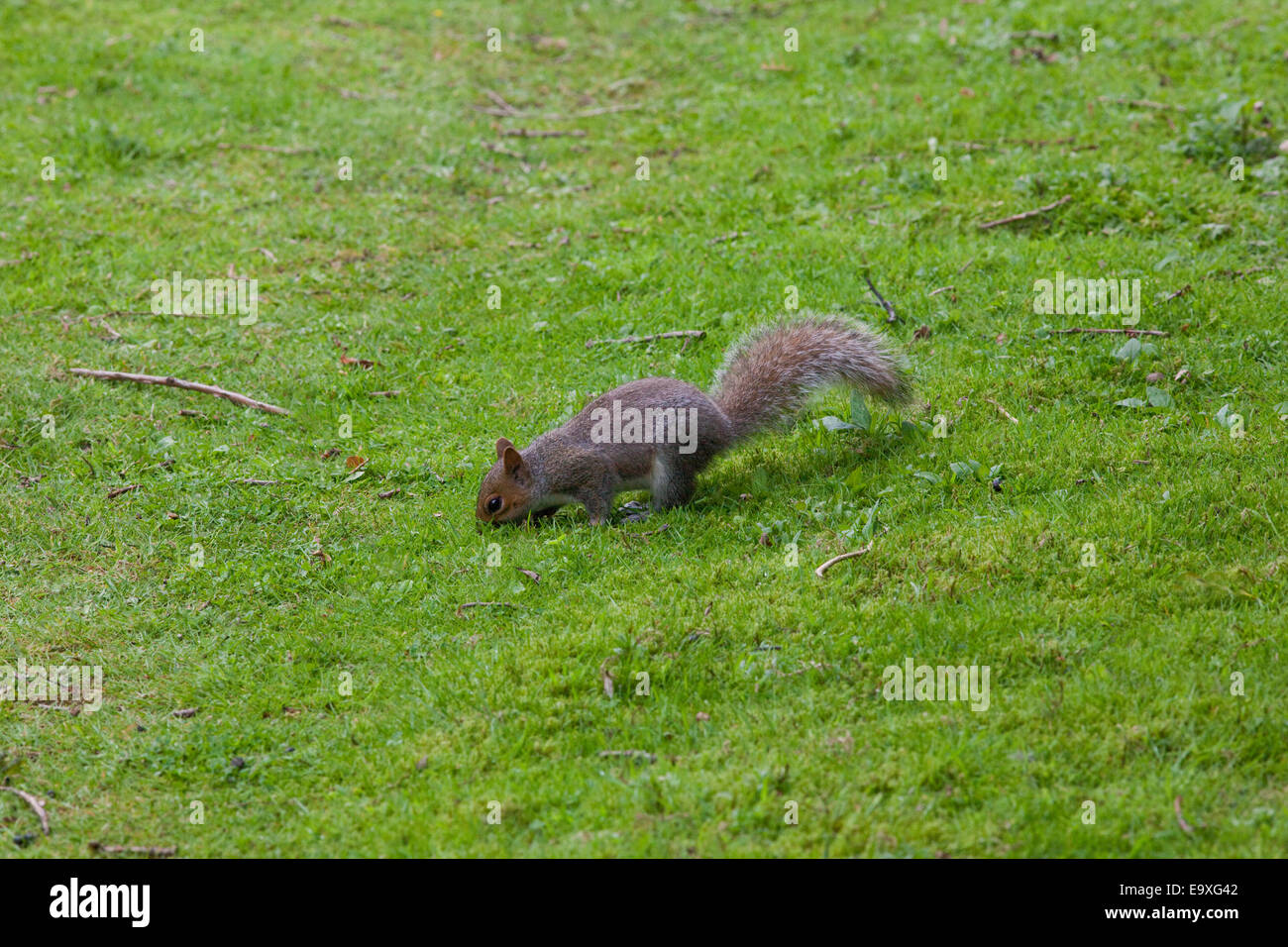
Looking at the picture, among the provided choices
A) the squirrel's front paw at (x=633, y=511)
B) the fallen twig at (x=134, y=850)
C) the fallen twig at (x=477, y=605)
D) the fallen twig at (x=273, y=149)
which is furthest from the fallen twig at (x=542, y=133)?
the fallen twig at (x=134, y=850)

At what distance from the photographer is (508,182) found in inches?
427

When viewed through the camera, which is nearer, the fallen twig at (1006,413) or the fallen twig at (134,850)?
the fallen twig at (134,850)

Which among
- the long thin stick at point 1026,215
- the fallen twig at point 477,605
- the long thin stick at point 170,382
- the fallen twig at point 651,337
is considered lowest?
the fallen twig at point 477,605

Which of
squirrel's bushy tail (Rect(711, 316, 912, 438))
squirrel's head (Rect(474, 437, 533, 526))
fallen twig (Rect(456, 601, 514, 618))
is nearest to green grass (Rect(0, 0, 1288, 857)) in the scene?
fallen twig (Rect(456, 601, 514, 618))

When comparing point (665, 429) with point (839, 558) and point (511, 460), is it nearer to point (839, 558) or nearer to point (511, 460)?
point (511, 460)

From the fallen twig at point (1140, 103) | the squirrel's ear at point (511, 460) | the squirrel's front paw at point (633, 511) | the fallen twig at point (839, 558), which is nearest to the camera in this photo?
the fallen twig at point (839, 558)

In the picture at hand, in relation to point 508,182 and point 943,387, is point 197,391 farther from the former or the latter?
point 943,387

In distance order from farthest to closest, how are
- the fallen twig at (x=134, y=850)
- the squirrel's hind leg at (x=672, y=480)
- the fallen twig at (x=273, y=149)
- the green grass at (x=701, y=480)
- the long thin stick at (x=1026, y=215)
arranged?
1. the fallen twig at (x=273, y=149)
2. the long thin stick at (x=1026, y=215)
3. the squirrel's hind leg at (x=672, y=480)
4. the green grass at (x=701, y=480)
5. the fallen twig at (x=134, y=850)

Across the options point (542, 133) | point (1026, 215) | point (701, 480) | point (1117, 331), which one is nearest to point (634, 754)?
point (701, 480)

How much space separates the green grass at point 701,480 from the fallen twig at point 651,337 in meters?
0.14

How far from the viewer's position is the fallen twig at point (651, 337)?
8.02 metres

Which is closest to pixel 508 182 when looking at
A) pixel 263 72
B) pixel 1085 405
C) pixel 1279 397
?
pixel 263 72

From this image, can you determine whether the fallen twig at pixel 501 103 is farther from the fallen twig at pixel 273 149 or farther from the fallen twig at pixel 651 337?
the fallen twig at pixel 651 337

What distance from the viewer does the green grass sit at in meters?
4.37
